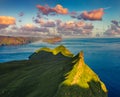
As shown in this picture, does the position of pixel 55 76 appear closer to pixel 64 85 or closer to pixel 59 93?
pixel 64 85

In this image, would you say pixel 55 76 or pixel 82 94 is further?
pixel 55 76

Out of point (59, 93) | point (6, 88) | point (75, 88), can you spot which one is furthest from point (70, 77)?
point (6, 88)

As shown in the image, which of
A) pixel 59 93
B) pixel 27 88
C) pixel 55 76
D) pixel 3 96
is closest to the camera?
pixel 59 93

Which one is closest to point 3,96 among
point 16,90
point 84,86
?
point 16,90

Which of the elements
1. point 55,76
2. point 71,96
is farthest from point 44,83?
point 71,96

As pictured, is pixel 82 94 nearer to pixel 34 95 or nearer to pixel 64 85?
pixel 64 85

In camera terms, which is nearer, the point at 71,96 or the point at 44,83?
the point at 71,96

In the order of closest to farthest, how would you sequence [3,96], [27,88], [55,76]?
[3,96] → [27,88] → [55,76]

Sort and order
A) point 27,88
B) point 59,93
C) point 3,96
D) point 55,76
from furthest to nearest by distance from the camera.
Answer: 1. point 55,76
2. point 27,88
3. point 3,96
4. point 59,93
